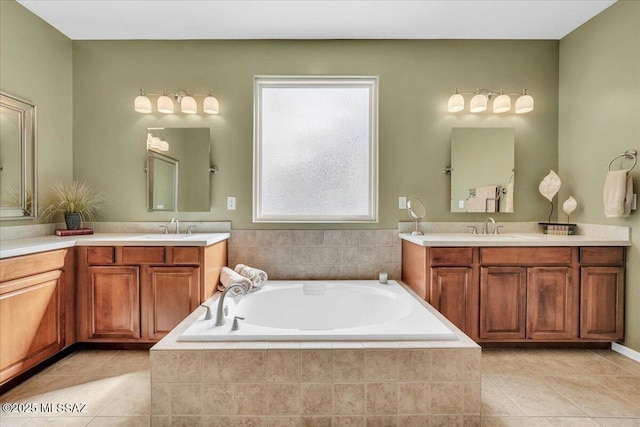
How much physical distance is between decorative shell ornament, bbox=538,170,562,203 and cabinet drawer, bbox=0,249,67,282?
387cm

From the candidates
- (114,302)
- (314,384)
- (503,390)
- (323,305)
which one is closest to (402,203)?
(323,305)

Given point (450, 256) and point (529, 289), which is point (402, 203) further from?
point (529, 289)

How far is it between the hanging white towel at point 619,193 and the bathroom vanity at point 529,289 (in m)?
0.23

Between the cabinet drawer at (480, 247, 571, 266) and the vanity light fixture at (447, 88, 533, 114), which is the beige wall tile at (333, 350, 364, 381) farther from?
the vanity light fixture at (447, 88, 533, 114)

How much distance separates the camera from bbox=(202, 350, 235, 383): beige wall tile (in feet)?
5.28

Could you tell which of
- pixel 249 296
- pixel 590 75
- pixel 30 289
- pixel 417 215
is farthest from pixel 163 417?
pixel 590 75

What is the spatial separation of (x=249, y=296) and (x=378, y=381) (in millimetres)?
1190

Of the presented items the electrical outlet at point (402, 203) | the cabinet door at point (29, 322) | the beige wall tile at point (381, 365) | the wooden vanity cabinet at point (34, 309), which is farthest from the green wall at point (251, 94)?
the beige wall tile at point (381, 365)

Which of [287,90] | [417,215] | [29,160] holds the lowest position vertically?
[417,215]

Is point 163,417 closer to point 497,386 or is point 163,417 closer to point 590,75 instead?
point 497,386

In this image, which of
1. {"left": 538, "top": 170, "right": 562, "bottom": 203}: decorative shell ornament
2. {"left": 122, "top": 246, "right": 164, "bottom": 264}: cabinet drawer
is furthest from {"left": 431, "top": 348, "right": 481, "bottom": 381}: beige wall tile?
{"left": 538, "top": 170, "right": 562, "bottom": 203}: decorative shell ornament

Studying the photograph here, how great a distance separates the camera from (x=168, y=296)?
8.30 ft

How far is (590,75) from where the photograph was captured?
2832mm

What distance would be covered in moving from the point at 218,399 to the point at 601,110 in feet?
11.1
